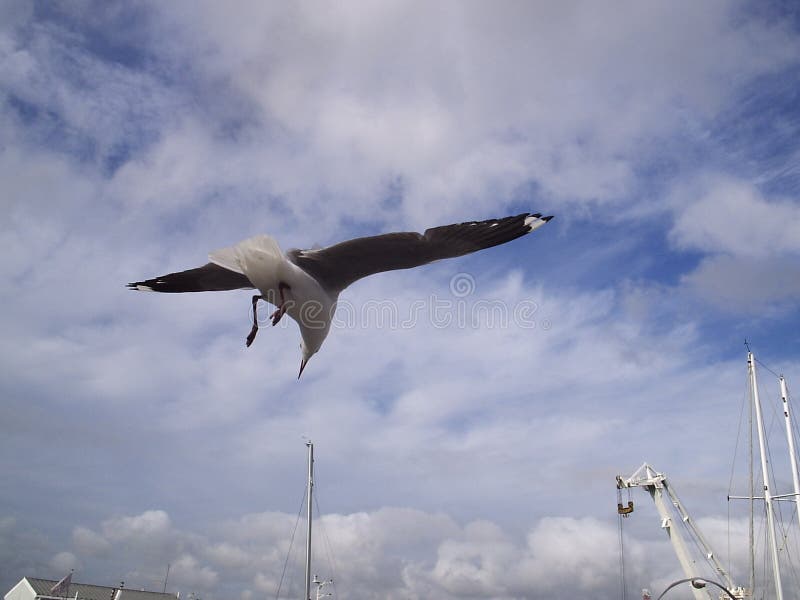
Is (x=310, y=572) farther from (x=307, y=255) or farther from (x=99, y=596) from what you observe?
(x=99, y=596)

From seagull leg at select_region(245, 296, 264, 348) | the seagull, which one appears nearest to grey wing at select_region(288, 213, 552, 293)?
the seagull

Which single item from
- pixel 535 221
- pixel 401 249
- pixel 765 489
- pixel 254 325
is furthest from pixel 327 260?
pixel 765 489

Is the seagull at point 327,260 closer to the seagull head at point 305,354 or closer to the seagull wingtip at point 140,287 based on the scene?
the seagull head at point 305,354

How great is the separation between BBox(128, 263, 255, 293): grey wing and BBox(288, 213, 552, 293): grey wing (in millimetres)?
1672

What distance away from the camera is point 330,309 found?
9523mm

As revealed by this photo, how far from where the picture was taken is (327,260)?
30.4ft

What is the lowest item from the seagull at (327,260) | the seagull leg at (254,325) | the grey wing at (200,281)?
the seagull leg at (254,325)

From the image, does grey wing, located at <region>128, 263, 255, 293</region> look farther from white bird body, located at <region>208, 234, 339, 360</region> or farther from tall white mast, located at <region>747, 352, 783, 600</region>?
tall white mast, located at <region>747, 352, 783, 600</region>

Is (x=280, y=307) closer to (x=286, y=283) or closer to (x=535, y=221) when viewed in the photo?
(x=286, y=283)

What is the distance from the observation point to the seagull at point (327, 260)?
27.2ft

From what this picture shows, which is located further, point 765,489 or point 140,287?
point 765,489

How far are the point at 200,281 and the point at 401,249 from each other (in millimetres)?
4130

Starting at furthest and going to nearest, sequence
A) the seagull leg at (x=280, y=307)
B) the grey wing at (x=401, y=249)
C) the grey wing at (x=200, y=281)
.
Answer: the grey wing at (x=200, y=281) → the grey wing at (x=401, y=249) → the seagull leg at (x=280, y=307)

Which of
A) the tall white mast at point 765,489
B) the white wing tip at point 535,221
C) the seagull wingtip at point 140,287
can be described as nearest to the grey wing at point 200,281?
the seagull wingtip at point 140,287
